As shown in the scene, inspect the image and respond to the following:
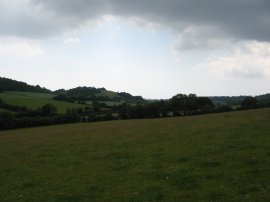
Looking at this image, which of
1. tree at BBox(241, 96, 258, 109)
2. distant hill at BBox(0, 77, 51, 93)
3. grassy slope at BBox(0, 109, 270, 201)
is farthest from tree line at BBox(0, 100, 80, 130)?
grassy slope at BBox(0, 109, 270, 201)

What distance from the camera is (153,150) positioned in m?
21.8

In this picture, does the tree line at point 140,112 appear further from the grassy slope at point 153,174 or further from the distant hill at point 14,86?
the grassy slope at point 153,174

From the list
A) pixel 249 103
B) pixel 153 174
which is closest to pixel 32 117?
pixel 249 103

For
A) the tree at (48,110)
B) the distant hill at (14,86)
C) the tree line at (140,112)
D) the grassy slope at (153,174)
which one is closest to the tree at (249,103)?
the tree line at (140,112)

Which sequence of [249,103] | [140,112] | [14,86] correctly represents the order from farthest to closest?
[14,86] < [140,112] < [249,103]

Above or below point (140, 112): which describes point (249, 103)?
above

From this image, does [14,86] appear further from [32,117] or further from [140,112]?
[140,112]

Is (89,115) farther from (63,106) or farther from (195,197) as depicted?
(195,197)

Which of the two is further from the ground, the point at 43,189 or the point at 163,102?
the point at 163,102

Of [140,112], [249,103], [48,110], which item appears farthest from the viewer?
[48,110]

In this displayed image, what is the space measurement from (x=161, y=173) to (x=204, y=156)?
12.5 feet

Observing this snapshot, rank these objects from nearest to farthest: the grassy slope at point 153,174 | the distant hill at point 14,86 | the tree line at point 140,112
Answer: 1. the grassy slope at point 153,174
2. the tree line at point 140,112
3. the distant hill at point 14,86

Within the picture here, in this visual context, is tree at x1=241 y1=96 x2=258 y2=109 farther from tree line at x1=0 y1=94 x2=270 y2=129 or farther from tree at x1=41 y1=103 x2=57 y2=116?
tree at x1=41 y1=103 x2=57 y2=116

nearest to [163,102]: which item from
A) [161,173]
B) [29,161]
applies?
[29,161]
